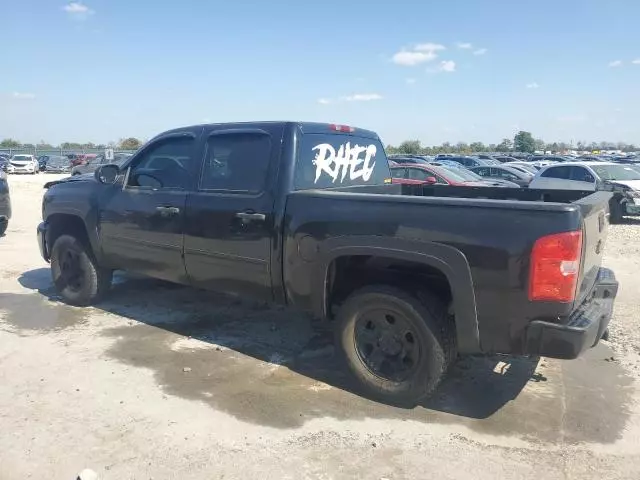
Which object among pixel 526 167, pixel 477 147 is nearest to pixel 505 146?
pixel 477 147

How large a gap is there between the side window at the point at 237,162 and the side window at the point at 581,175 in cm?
1330

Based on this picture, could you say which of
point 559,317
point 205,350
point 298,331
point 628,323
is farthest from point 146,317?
point 628,323

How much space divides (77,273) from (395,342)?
397cm

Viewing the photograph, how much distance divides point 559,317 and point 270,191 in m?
2.24

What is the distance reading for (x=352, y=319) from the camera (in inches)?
156

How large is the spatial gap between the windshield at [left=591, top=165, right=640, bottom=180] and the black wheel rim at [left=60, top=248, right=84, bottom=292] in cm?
1396

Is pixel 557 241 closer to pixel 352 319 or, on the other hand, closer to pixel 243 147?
pixel 352 319

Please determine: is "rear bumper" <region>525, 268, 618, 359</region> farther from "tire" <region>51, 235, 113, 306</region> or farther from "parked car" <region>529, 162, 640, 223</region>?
"parked car" <region>529, 162, 640, 223</region>

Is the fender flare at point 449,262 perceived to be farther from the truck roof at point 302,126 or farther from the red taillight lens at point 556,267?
the truck roof at point 302,126

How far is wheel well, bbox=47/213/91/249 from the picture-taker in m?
6.02

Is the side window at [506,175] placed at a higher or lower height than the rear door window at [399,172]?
higher

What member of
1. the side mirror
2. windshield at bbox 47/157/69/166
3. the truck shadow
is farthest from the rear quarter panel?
windshield at bbox 47/157/69/166

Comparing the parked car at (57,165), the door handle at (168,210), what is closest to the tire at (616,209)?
the door handle at (168,210)

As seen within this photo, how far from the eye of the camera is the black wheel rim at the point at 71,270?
607 centimetres
